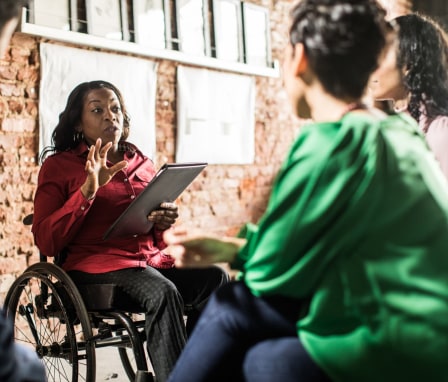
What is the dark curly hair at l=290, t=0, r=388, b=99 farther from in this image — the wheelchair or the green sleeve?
the wheelchair

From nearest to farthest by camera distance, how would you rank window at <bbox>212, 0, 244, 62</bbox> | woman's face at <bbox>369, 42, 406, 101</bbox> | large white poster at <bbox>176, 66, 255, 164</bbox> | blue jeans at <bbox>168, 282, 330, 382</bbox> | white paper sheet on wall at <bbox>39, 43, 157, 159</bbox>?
blue jeans at <bbox>168, 282, 330, 382</bbox> → woman's face at <bbox>369, 42, 406, 101</bbox> → white paper sheet on wall at <bbox>39, 43, 157, 159</bbox> → large white poster at <bbox>176, 66, 255, 164</bbox> → window at <bbox>212, 0, 244, 62</bbox>

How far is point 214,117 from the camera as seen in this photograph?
14.7 feet

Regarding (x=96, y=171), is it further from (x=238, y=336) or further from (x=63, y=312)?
(x=238, y=336)

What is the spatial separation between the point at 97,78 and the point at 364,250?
9.13ft

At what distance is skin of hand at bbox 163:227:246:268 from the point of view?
1.30 meters

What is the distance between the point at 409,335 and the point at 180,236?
469 mm

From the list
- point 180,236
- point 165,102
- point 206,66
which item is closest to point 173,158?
point 165,102

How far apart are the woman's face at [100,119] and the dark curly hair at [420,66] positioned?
1.03 metres

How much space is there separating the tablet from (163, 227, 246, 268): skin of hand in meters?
0.79

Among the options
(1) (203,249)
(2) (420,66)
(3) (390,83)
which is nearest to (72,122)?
(3) (390,83)

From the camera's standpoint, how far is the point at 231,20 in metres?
4.54

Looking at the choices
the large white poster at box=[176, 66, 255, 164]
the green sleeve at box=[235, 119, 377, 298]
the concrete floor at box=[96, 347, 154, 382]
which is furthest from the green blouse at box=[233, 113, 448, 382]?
the large white poster at box=[176, 66, 255, 164]

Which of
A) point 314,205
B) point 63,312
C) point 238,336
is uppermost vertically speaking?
point 314,205

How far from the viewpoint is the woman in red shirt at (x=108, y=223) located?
2.14 m
